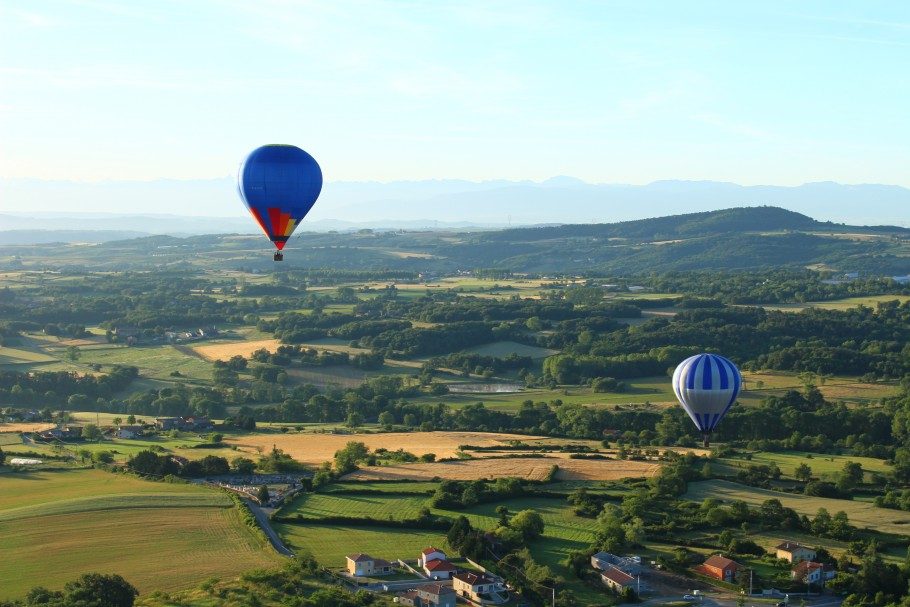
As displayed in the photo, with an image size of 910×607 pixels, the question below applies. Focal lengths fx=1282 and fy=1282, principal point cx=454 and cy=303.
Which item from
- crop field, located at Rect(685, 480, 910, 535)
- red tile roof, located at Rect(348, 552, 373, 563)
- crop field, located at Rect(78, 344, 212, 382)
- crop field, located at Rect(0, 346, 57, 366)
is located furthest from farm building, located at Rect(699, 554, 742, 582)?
crop field, located at Rect(0, 346, 57, 366)

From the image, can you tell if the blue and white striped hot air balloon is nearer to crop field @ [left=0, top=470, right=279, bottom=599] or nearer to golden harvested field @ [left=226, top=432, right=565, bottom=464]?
golden harvested field @ [left=226, top=432, right=565, bottom=464]

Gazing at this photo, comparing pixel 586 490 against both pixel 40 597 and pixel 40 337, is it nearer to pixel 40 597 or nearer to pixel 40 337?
pixel 40 597

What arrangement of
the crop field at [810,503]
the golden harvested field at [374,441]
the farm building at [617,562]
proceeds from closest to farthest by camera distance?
1. the farm building at [617,562]
2. the crop field at [810,503]
3. the golden harvested field at [374,441]

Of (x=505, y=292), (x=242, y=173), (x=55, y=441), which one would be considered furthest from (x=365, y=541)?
(x=505, y=292)

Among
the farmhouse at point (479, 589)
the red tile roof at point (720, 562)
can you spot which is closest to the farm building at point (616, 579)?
the red tile roof at point (720, 562)

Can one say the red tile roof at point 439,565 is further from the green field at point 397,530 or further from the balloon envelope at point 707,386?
the balloon envelope at point 707,386
